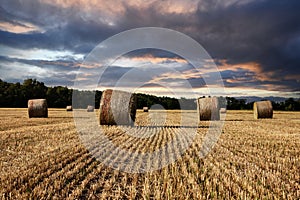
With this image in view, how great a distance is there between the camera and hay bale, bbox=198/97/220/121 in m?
15.8

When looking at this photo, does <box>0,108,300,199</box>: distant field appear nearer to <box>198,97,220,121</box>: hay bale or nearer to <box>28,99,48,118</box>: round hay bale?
<box>198,97,220,121</box>: hay bale

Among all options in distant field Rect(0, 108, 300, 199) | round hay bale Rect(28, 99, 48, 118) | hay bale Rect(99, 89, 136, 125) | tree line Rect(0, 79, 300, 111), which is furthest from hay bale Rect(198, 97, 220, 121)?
tree line Rect(0, 79, 300, 111)

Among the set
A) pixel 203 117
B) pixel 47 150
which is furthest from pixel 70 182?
Result: pixel 203 117

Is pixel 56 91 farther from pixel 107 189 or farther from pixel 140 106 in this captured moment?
pixel 107 189

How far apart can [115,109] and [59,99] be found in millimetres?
46220

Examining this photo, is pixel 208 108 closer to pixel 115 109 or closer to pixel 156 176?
pixel 115 109

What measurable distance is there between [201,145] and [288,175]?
2.91 metres

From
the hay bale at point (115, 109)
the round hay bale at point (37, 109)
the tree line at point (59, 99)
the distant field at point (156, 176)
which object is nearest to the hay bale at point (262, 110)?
the hay bale at point (115, 109)

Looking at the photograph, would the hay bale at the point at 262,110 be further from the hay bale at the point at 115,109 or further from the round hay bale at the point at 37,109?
the round hay bale at the point at 37,109

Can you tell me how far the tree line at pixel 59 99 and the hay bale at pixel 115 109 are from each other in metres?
34.2

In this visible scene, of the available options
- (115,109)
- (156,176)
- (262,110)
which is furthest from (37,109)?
(156,176)

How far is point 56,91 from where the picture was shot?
5825cm

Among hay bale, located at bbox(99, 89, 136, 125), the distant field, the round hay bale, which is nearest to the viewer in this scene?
the distant field

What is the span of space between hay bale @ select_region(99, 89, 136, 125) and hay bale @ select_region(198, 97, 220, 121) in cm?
516
